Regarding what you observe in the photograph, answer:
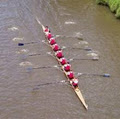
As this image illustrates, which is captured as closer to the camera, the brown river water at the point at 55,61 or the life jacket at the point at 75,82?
the brown river water at the point at 55,61

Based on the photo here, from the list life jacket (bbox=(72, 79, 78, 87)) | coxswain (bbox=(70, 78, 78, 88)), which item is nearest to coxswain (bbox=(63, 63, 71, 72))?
coxswain (bbox=(70, 78, 78, 88))

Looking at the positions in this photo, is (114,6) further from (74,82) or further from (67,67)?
(74,82)

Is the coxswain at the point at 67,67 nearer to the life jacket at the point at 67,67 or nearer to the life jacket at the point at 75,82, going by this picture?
the life jacket at the point at 67,67

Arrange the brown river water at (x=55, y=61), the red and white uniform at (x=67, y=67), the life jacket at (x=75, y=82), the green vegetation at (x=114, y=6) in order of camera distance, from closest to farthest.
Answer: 1. the brown river water at (x=55, y=61)
2. the life jacket at (x=75, y=82)
3. the red and white uniform at (x=67, y=67)
4. the green vegetation at (x=114, y=6)

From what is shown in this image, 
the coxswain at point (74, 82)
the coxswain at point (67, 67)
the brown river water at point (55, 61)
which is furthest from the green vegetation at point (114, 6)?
the coxswain at point (74, 82)

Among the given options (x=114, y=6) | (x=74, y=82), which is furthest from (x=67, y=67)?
(x=114, y=6)

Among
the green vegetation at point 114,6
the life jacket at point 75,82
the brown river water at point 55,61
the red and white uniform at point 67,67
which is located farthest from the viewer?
the green vegetation at point 114,6

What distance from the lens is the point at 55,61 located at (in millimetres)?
33969

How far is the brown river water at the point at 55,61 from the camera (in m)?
27.0

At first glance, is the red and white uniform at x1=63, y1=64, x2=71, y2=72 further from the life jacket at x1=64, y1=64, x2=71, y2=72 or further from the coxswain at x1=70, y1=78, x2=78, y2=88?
the coxswain at x1=70, y1=78, x2=78, y2=88

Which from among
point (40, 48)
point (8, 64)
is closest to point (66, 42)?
point (40, 48)

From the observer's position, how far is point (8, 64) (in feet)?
108

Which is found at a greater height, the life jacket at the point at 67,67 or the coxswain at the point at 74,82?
the coxswain at the point at 74,82

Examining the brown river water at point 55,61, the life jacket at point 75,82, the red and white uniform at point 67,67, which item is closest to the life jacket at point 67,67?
the red and white uniform at point 67,67
